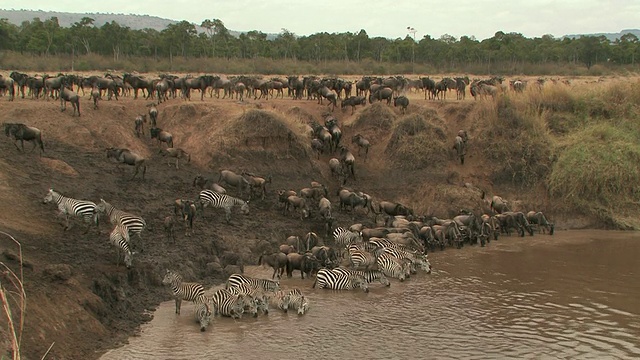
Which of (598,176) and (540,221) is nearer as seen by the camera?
(540,221)

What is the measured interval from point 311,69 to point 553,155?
24995 millimetres

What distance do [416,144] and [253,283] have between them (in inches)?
445

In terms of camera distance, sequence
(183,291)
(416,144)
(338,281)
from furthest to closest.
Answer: (416,144) < (338,281) < (183,291)

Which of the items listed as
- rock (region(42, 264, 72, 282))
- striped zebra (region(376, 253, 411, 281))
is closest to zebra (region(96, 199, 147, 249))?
rock (region(42, 264, 72, 282))

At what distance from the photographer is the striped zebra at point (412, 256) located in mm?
15266

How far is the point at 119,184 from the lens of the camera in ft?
56.5

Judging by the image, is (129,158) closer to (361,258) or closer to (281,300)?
(361,258)

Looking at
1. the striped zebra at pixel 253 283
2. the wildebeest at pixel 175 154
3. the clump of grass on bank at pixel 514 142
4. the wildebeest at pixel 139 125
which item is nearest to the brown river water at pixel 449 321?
the striped zebra at pixel 253 283

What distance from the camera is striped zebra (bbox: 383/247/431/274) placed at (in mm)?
15266

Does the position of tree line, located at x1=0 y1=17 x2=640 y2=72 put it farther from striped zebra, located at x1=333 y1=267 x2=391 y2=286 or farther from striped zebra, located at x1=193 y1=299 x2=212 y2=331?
striped zebra, located at x1=193 y1=299 x2=212 y2=331

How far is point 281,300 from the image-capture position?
12.3 meters

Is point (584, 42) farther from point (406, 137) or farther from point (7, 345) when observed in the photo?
point (7, 345)

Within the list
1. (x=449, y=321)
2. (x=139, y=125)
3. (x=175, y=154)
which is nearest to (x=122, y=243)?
(x=449, y=321)

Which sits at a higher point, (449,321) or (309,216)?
(309,216)
